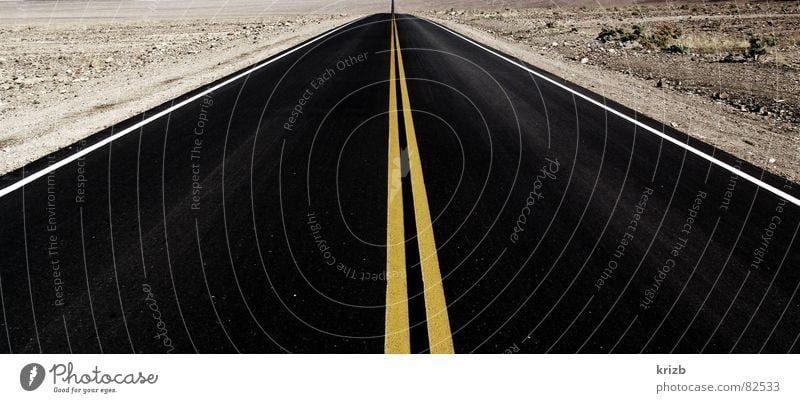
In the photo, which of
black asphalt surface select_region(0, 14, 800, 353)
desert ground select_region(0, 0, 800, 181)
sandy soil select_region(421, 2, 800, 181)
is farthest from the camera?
sandy soil select_region(421, 2, 800, 181)

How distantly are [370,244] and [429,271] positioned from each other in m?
0.64

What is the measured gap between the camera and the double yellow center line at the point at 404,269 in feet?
10.2

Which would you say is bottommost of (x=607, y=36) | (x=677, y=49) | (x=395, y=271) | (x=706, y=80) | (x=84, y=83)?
(x=84, y=83)

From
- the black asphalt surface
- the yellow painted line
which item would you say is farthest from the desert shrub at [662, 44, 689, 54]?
the yellow painted line

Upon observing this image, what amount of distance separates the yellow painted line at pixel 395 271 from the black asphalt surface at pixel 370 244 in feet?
0.22

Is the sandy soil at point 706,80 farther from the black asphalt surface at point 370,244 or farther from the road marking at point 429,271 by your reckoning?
the road marking at point 429,271

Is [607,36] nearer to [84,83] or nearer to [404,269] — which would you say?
[84,83]

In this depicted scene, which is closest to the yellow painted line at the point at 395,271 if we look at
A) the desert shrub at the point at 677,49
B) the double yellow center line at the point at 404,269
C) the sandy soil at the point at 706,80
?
the double yellow center line at the point at 404,269

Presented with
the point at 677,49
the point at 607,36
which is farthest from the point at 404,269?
the point at 607,36

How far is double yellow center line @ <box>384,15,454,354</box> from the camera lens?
311cm

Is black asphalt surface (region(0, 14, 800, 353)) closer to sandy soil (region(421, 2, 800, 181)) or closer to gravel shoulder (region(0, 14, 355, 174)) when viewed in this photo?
gravel shoulder (region(0, 14, 355, 174))

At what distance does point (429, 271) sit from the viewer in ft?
12.7

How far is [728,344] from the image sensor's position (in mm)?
3229

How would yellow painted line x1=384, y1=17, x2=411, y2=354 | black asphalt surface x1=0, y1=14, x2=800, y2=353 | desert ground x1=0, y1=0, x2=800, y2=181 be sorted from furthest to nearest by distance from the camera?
desert ground x1=0, y1=0, x2=800, y2=181, black asphalt surface x1=0, y1=14, x2=800, y2=353, yellow painted line x1=384, y1=17, x2=411, y2=354
